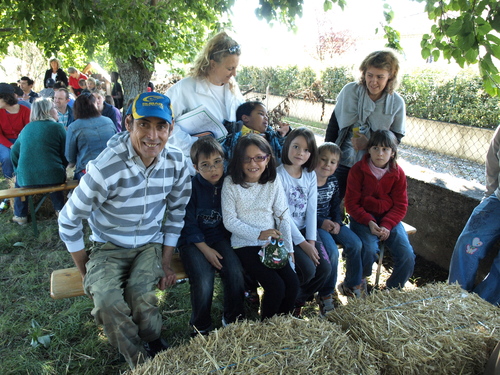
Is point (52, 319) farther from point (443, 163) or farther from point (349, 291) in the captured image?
point (443, 163)

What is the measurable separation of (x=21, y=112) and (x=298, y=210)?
15.2 ft

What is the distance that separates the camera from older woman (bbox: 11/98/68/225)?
393 cm

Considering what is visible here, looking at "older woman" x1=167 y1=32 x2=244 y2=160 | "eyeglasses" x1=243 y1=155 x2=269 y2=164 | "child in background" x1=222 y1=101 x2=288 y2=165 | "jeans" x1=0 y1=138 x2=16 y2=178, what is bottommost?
"jeans" x1=0 y1=138 x2=16 y2=178

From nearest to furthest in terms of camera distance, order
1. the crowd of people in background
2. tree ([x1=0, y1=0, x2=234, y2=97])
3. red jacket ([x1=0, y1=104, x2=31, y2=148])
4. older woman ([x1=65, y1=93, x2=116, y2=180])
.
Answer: the crowd of people in background
tree ([x1=0, y1=0, x2=234, y2=97])
older woman ([x1=65, y1=93, x2=116, y2=180])
red jacket ([x1=0, y1=104, x2=31, y2=148])

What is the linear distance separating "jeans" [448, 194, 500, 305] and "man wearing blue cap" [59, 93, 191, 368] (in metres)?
2.28

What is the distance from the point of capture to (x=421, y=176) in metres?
3.59

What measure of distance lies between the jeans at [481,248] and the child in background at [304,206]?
1.15 meters

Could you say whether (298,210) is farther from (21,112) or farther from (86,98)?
(21,112)

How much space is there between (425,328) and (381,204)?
130cm

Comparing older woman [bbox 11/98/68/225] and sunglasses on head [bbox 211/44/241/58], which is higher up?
sunglasses on head [bbox 211/44/241/58]

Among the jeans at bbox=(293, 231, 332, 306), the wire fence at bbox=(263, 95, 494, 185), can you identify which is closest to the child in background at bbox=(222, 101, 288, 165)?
the jeans at bbox=(293, 231, 332, 306)

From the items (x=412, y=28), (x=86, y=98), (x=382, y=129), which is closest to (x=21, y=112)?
(x=86, y=98)

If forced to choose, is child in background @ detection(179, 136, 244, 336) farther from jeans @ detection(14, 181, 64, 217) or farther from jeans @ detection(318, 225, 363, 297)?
jeans @ detection(14, 181, 64, 217)

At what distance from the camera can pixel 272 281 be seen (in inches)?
88.3
